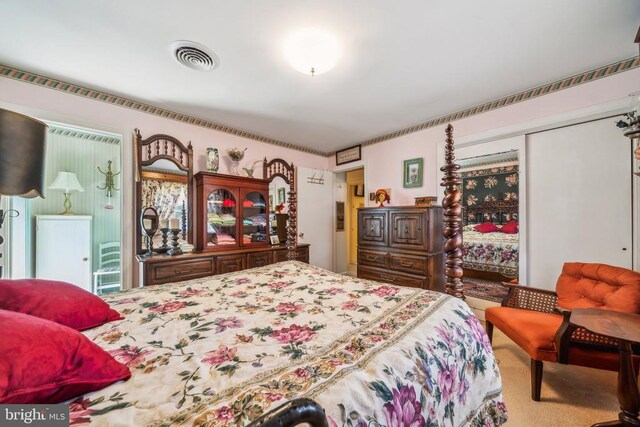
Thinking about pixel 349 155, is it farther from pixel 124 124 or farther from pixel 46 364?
pixel 46 364

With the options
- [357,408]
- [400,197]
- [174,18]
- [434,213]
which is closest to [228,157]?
[174,18]

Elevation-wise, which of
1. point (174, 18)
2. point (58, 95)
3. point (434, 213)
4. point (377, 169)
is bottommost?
point (434, 213)

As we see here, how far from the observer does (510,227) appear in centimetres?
323

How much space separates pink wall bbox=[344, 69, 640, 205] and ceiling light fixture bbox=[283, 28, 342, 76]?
6.41ft

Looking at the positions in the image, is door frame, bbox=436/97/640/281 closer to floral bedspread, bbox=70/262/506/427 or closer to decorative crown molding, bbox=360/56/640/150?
decorative crown molding, bbox=360/56/640/150

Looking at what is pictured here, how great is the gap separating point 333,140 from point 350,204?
1.94 meters

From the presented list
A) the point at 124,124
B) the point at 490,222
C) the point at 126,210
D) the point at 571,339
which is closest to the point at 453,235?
the point at 571,339

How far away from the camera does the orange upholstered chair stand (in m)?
1.51

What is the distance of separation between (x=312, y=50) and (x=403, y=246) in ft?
7.84

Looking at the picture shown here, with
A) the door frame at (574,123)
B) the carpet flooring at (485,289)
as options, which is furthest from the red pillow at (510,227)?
the door frame at (574,123)

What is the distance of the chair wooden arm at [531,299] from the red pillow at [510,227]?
1.30m

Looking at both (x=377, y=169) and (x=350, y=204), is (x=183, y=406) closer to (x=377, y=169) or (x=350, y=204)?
(x=377, y=169)

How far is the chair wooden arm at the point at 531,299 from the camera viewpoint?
6.64 feet

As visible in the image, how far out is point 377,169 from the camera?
154 inches
